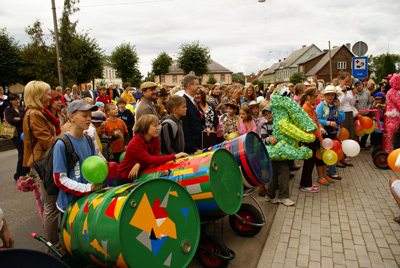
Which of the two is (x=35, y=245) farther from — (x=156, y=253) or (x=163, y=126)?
(x=156, y=253)

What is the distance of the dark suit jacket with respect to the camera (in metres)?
4.69

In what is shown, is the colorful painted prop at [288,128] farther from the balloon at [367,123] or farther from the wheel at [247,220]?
the balloon at [367,123]

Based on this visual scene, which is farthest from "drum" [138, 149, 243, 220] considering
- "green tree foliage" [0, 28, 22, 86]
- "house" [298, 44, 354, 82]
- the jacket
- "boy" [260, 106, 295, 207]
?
"house" [298, 44, 354, 82]

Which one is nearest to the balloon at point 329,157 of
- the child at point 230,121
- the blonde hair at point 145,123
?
the child at point 230,121

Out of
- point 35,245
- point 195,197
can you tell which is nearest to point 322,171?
point 195,197

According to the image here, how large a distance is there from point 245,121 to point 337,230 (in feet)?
8.12

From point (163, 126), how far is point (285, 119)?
2080 millimetres

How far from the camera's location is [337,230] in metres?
4.01

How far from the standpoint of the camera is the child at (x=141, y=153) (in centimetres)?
326

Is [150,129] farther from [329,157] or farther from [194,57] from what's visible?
[194,57]

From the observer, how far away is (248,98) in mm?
8148

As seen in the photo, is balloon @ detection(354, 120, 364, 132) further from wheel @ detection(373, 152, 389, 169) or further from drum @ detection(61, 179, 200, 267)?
drum @ detection(61, 179, 200, 267)

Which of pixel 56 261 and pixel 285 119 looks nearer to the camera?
pixel 56 261

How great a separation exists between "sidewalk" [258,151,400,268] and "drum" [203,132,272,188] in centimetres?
88
